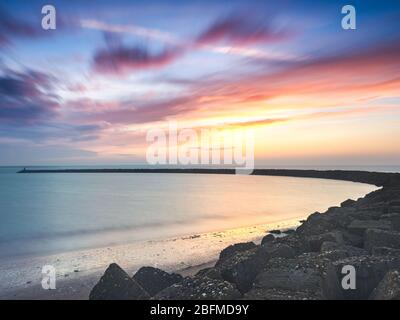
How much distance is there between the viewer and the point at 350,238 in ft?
31.0

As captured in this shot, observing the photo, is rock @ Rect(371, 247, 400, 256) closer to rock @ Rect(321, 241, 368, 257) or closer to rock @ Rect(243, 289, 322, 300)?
rock @ Rect(321, 241, 368, 257)

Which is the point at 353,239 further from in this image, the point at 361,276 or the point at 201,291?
the point at 201,291

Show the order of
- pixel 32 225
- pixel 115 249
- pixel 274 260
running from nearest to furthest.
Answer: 1. pixel 274 260
2. pixel 115 249
3. pixel 32 225

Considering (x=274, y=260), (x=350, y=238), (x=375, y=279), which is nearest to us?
(x=375, y=279)

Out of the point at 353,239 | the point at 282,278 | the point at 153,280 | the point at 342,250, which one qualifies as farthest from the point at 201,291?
the point at 353,239

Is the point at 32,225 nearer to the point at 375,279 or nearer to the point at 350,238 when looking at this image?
the point at 350,238

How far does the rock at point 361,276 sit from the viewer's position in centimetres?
573

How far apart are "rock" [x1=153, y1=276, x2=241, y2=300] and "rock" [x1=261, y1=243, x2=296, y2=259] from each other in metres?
2.27

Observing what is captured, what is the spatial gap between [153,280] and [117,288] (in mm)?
1145

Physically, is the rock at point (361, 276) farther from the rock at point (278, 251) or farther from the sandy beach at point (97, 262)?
the sandy beach at point (97, 262)

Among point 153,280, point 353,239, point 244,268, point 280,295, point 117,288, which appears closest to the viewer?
point 280,295

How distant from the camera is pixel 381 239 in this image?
8.09 meters
